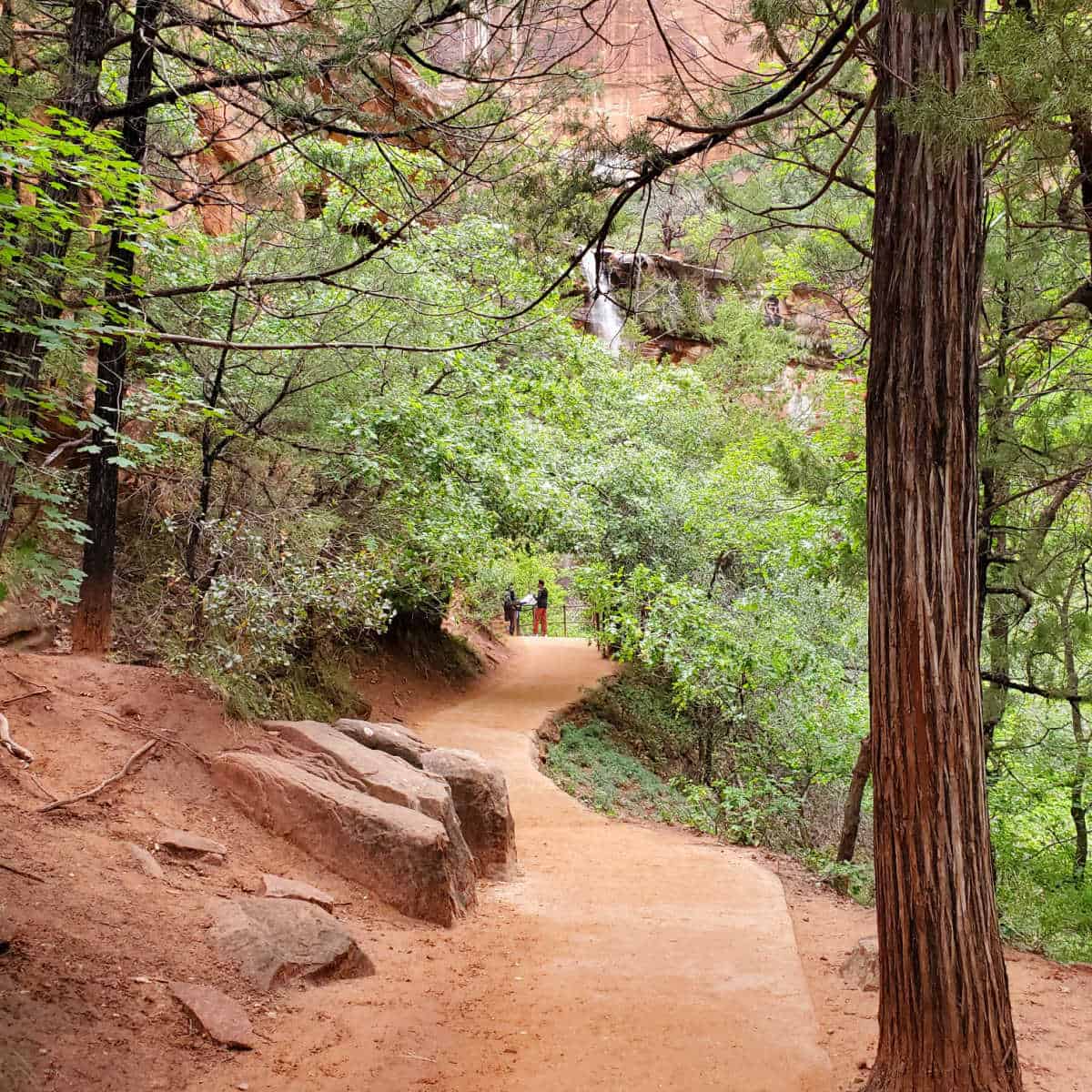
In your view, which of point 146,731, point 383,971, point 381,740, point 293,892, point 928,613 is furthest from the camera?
point 381,740

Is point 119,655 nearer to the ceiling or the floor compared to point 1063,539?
nearer to the floor

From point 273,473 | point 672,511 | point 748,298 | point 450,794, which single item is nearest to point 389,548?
point 273,473

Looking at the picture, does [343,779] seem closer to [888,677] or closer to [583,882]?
[583,882]

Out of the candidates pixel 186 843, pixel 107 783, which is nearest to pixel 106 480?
pixel 107 783

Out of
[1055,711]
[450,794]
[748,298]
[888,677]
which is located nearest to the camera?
[888,677]

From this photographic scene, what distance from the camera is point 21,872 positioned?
414 centimetres

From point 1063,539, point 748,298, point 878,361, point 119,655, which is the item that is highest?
point 748,298

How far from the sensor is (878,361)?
3.48 m

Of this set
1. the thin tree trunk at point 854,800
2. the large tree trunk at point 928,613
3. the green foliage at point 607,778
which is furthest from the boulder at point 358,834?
the green foliage at point 607,778

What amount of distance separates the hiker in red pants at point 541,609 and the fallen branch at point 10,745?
21.8m

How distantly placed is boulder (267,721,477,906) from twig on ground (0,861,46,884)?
236 cm

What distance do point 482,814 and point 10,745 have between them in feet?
12.4

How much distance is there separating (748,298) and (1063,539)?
2253 cm

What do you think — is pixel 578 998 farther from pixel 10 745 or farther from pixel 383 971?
pixel 10 745
